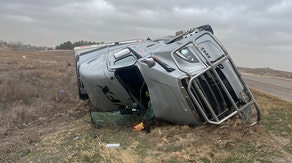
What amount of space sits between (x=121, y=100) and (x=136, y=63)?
1.35 meters

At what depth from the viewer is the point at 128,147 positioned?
6.02 metres

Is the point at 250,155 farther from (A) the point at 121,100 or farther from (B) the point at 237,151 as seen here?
(A) the point at 121,100

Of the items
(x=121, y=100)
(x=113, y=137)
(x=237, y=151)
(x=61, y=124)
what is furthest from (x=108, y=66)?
(x=237, y=151)

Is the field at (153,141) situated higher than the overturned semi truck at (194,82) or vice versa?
the overturned semi truck at (194,82)

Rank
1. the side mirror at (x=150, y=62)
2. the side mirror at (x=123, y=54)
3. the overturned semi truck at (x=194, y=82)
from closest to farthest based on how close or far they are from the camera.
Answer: the overturned semi truck at (x=194, y=82), the side mirror at (x=150, y=62), the side mirror at (x=123, y=54)

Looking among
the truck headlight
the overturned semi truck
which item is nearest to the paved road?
the overturned semi truck

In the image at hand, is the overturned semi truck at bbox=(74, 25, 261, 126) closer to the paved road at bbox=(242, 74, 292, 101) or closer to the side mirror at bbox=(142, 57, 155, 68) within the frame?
the side mirror at bbox=(142, 57, 155, 68)

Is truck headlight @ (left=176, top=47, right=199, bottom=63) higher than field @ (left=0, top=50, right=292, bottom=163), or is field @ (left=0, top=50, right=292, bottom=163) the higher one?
truck headlight @ (left=176, top=47, right=199, bottom=63)

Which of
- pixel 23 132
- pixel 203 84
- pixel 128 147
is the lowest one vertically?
pixel 23 132

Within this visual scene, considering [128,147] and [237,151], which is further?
[128,147]

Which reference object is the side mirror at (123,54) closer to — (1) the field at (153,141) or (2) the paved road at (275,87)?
(1) the field at (153,141)

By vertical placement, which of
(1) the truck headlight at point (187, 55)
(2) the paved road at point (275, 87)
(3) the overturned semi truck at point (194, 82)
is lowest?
(2) the paved road at point (275, 87)

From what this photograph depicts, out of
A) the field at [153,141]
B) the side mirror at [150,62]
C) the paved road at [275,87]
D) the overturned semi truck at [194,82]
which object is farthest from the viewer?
the paved road at [275,87]

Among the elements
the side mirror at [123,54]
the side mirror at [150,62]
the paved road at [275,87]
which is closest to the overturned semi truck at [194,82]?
the side mirror at [150,62]
